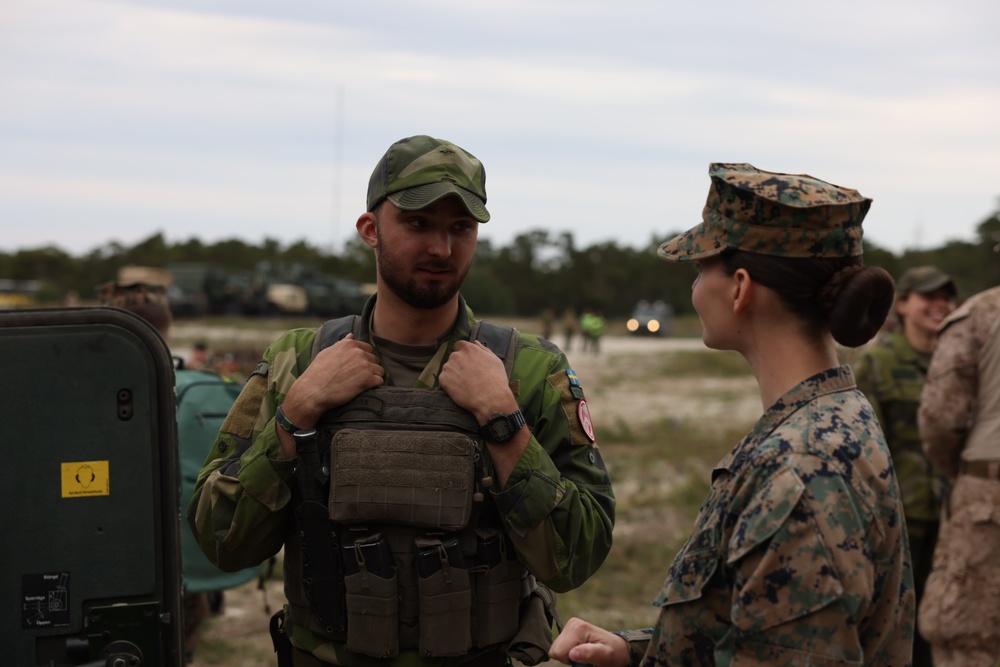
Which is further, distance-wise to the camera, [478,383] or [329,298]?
[329,298]

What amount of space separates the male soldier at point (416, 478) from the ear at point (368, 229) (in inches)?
0.9

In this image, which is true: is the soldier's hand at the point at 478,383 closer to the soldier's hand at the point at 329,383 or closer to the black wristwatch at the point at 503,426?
the black wristwatch at the point at 503,426

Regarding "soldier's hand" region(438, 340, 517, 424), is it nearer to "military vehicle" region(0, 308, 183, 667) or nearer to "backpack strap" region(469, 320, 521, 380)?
"backpack strap" region(469, 320, 521, 380)

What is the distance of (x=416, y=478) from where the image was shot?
269 cm

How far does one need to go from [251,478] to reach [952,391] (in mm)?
3157

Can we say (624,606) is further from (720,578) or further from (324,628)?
(720,578)

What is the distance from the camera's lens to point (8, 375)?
215cm

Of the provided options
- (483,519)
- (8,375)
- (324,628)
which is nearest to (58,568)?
(8,375)

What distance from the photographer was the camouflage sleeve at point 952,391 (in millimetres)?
4508

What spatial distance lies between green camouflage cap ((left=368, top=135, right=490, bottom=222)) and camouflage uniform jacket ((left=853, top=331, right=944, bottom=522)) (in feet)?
10.9

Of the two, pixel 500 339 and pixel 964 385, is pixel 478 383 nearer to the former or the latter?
pixel 500 339

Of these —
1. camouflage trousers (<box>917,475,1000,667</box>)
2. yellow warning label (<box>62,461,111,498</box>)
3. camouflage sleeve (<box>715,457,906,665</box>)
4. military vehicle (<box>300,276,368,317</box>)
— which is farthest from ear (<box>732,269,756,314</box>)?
military vehicle (<box>300,276,368,317</box>)

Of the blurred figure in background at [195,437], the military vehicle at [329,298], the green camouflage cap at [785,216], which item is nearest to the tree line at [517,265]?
the military vehicle at [329,298]

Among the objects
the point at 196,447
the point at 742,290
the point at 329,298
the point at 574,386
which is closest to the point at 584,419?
the point at 574,386
